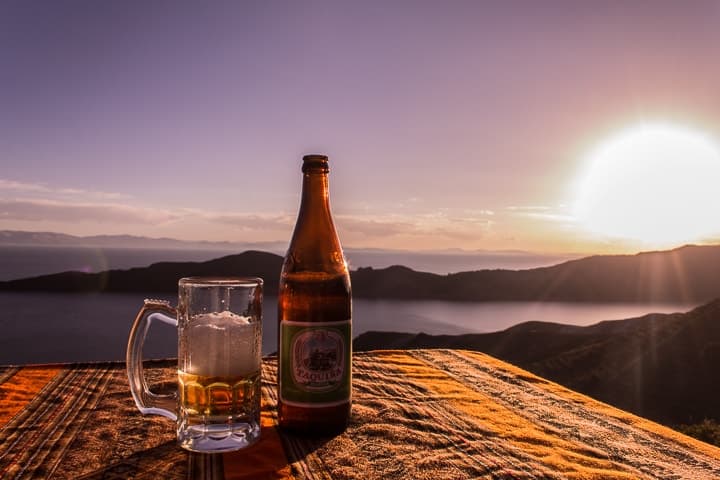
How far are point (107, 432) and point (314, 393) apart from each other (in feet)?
1.87

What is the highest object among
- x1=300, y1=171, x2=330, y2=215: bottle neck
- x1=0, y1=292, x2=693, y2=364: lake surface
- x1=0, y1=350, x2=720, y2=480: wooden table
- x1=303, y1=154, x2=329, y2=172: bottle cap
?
x1=303, y1=154, x2=329, y2=172: bottle cap

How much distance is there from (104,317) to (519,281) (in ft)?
81.8

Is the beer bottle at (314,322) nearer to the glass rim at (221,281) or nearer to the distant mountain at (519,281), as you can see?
the glass rim at (221,281)

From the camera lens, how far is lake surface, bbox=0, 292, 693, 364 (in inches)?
974

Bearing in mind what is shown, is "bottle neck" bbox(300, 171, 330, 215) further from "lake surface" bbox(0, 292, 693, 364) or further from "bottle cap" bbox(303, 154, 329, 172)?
"lake surface" bbox(0, 292, 693, 364)

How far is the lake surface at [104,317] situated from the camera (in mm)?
24750

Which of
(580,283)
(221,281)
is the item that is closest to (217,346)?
(221,281)

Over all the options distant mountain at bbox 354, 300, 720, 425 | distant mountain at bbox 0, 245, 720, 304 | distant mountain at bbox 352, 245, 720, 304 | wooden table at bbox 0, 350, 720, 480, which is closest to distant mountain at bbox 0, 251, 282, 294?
distant mountain at bbox 0, 245, 720, 304

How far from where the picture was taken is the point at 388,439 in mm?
1329

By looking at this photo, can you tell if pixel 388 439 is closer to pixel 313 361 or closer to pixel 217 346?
pixel 313 361

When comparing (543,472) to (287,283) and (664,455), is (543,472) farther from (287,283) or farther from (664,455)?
(287,283)

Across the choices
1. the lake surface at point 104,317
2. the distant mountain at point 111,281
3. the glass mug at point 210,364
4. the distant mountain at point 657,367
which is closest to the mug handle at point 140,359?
the glass mug at point 210,364

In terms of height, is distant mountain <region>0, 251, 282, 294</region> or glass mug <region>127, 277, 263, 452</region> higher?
glass mug <region>127, 277, 263, 452</region>

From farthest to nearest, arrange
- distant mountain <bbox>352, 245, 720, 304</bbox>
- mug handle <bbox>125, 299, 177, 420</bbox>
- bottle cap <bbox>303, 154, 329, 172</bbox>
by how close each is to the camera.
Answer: distant mountain <bbox>352, 245, 720, 304</bbox>, bottle cap <bbox>303, 154, 329, 172</bbox>, mug handle <bbox>125, 299, 177, 420</bbox>
